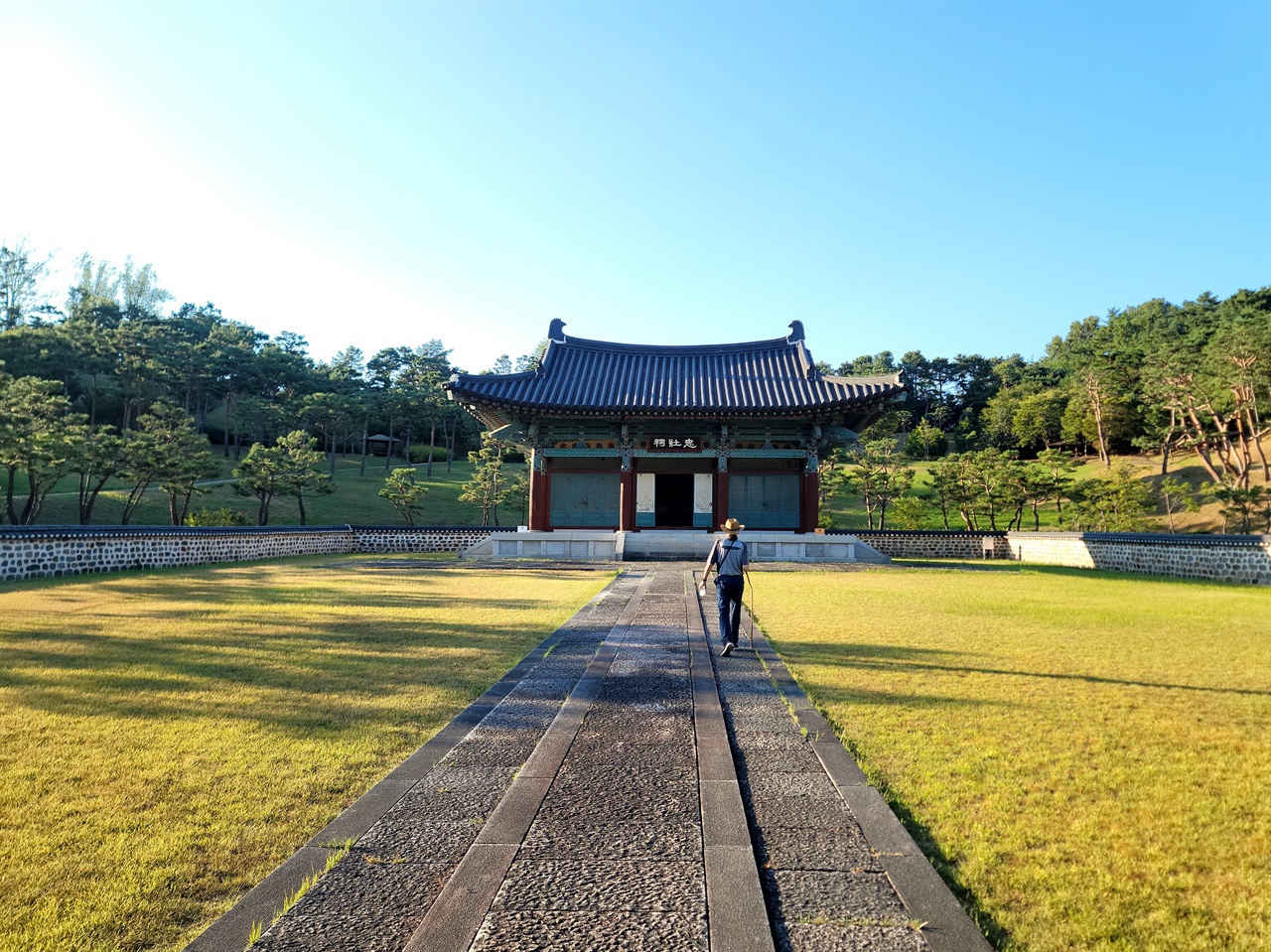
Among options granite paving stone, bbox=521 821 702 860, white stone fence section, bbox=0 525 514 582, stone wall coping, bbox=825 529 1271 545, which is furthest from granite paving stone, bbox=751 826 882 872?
stone wall coping, bbox=825 529 1271 545

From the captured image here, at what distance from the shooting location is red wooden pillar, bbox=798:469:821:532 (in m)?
22.4

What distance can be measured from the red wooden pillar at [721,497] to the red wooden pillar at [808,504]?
2588mm

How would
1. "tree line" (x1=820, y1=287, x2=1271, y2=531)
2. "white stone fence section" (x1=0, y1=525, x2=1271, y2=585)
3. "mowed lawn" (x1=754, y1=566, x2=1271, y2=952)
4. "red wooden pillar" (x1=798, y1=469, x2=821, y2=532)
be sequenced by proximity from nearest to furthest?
"mowed lawn" (x1=754, y1=566, x2=1271, y2=952)
"white stone fence section" (x1=0, y1=525, x2=1271, y2=585)
"red wooden pillar" (x1=798, y1=469, x2=821, y2=532)
"tree line" (x1=820, y1=287, x2=1271, y2=531)

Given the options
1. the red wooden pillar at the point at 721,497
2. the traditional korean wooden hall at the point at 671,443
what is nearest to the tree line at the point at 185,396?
the traditional korean wooden hall at the point at 671,443

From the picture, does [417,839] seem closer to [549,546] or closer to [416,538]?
[549,546]

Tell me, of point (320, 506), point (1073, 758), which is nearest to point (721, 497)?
point (1073, 758)

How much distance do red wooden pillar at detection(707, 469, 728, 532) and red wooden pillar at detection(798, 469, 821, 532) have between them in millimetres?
2588

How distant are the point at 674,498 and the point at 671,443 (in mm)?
2395

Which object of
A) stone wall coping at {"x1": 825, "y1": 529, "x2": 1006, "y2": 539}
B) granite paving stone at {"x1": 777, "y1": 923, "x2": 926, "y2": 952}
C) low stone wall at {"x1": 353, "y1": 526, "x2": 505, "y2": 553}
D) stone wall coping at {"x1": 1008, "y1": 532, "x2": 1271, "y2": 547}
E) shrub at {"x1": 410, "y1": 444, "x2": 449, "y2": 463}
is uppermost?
shrub at {"x1": 410, "y1": 444, "x2": 449, "y2": 463}

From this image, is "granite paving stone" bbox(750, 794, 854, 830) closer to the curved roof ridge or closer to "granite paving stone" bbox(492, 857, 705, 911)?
"granite paving stone" bbox(492, 857, 705, 911)

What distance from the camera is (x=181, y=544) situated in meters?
17.8

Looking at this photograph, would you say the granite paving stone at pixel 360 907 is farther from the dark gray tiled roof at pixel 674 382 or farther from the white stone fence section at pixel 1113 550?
the white stone fence section at pixel 1113 550

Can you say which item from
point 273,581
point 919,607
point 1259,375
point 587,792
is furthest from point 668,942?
point 1259,375

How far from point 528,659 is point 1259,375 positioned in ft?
150
